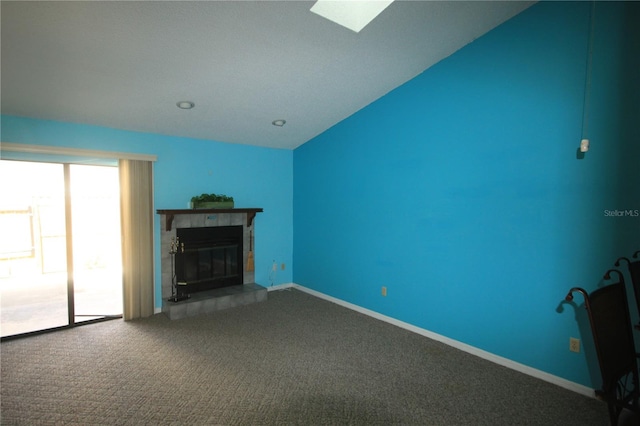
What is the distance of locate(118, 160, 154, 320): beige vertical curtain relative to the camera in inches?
145

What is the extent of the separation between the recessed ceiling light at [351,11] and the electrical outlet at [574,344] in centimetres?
299

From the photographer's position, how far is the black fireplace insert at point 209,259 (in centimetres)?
415

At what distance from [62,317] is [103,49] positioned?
328 centimetres

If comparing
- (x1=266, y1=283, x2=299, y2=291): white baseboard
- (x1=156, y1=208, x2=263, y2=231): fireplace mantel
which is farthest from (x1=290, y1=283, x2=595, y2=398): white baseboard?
(x1=156, y1=208, x2=263, y2=231): fireplace mantel

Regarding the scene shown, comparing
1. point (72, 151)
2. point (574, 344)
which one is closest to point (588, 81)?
point (574, 344)

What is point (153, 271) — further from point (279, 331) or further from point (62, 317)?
point (279, 331)

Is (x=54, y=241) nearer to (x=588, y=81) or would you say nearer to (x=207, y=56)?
(x=207, y=56)

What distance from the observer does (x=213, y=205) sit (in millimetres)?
4160

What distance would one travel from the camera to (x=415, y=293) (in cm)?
346

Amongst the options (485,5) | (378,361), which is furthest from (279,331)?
(485,5)

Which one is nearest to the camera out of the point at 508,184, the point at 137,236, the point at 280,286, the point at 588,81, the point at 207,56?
the point at 588,81

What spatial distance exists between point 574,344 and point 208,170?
446 cm

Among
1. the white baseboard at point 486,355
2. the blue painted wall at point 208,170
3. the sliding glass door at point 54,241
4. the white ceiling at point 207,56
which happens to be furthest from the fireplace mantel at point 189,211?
the white baseboard at point 486,355

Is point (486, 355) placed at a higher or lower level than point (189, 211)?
lower
